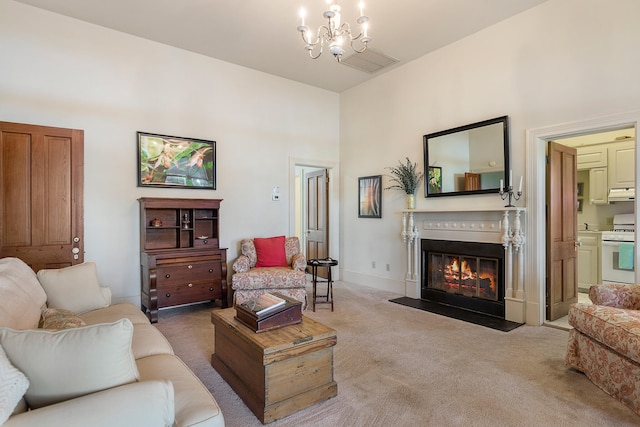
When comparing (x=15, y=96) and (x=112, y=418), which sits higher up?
(x=15, y=96)

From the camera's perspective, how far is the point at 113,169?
3955 millimetres

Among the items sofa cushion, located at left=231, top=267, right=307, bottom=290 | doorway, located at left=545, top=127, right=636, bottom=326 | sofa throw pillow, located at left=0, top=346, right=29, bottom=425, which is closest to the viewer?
sofa throw pillow, located at left=0, top=346, right=29, bottom=425

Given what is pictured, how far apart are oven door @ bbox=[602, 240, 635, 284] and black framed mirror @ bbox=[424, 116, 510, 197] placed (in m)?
2.39

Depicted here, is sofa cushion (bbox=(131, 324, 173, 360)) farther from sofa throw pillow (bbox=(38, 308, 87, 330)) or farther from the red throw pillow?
the red throw pillow

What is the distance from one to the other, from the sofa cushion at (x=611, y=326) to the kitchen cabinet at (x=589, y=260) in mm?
3315

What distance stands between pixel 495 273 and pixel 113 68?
202 inches

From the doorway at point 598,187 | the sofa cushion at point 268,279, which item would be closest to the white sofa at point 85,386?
the sofa cushion at point 268,279

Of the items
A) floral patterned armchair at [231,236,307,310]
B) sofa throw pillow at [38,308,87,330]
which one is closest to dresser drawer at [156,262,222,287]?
floral patterned armchair at [231,236,307,310]

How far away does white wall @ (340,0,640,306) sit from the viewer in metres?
3.06

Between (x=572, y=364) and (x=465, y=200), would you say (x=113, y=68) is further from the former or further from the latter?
(x=572, y=364)

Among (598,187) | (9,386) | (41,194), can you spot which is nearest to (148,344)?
(9,386)

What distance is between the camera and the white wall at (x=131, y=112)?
3537 mm

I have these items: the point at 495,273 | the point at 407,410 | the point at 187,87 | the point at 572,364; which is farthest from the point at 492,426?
the point at 187,87

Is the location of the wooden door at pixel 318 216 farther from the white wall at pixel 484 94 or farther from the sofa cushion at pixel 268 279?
the sofa cushion at pixel 268 279
